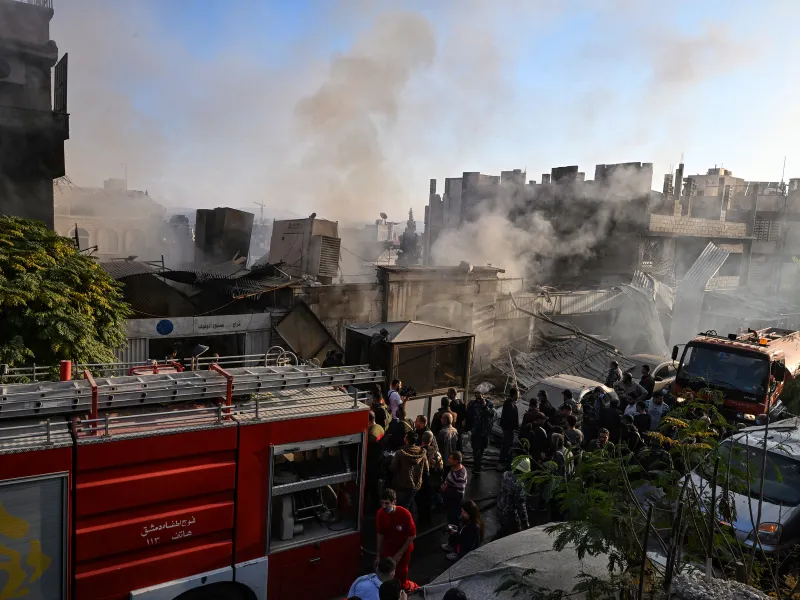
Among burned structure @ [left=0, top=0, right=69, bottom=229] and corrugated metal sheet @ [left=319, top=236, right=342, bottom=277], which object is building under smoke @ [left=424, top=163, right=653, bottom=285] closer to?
corrugated metal sheet @ [left=319, top=236, right=342, bottom=277]

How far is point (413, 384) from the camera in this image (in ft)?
36.1

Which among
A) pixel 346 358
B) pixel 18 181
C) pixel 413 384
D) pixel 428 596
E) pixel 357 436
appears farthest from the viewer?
pixel 18 181

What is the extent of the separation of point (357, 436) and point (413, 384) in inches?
217

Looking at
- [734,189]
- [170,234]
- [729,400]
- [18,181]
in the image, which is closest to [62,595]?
[729,400]

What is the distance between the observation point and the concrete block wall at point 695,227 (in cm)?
3042

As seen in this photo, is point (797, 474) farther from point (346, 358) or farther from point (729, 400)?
point (346, 358)

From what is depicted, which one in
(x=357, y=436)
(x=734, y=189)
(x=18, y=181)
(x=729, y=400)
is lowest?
(x=729, y=400)

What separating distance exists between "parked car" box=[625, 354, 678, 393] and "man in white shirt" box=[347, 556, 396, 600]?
9947mm

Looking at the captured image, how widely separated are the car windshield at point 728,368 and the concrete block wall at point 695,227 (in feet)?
65.1

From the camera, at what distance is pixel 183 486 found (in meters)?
4.54

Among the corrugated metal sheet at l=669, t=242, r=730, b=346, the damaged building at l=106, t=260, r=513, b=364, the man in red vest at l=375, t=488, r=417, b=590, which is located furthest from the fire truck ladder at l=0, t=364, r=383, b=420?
the corrugated metal sheet at l=669, t=242, r=730, b=346

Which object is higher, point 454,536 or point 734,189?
point 734,189

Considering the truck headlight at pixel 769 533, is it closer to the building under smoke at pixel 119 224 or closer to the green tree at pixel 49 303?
the green tree at pixel 49 303

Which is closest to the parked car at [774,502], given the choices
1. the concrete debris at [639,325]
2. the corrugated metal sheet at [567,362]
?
the corrugated metal sheet at [567,362]
